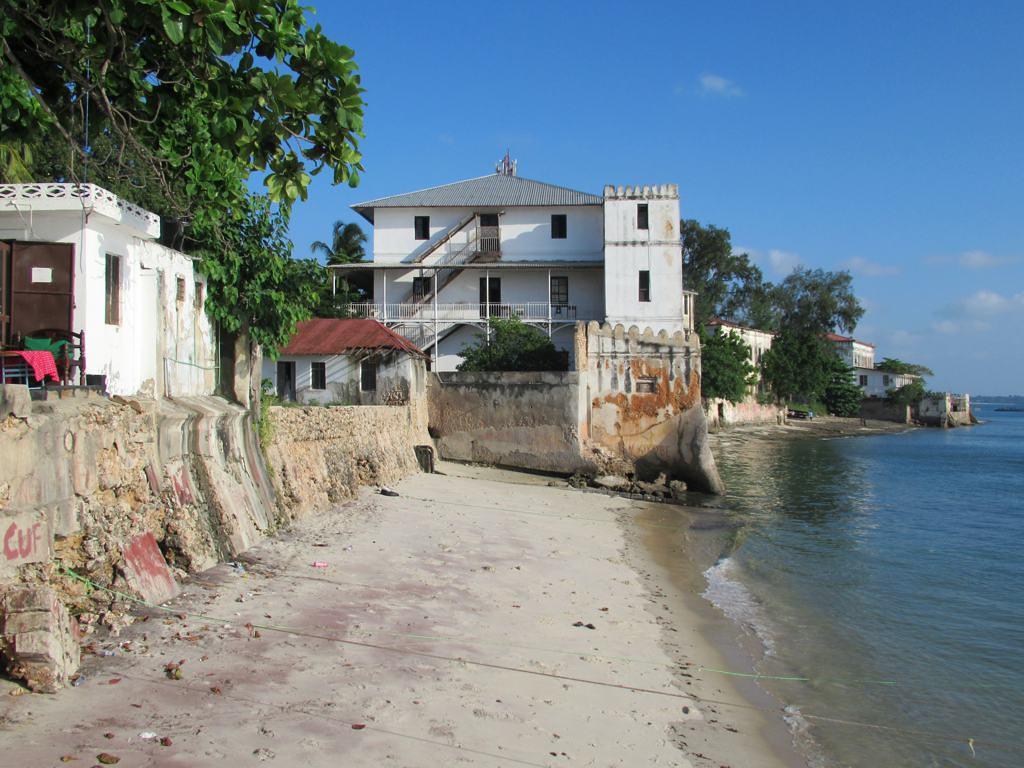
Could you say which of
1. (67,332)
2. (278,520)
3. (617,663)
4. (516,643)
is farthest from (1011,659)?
(67,332)

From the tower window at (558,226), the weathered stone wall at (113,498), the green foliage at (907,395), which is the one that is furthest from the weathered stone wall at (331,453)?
the green foliage at (907,395)

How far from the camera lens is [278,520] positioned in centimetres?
1178

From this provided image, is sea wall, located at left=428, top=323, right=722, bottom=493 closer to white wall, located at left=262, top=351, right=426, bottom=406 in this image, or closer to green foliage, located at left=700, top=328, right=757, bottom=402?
white wall, located at left=262, top=351, right=426, bottom=406

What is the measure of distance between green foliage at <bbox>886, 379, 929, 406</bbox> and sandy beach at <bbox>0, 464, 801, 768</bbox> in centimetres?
7827

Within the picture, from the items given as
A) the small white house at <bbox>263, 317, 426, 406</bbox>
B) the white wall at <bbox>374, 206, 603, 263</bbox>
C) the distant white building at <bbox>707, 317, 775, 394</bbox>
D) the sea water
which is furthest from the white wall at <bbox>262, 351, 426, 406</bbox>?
the distant white building at <bbox>707, 317, 775, 394</bbox>

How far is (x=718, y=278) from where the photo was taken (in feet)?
207

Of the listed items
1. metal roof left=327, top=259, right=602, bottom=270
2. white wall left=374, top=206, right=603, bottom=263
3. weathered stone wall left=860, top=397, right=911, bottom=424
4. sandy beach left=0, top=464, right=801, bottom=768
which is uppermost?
white wall left=374, top=206, right=603, bottom=263

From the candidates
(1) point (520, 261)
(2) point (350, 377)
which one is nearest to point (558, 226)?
(1) point (520, 261)

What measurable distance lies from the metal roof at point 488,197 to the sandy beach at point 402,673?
28910 millimetres

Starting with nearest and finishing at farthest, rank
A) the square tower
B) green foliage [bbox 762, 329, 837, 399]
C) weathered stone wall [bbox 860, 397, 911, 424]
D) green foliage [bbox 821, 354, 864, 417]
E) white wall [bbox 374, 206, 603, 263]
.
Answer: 1. the square tower
2. white wall [bbox 374, 206, 603, 263]
3. green foliage [bbox 762, 329, 837, 399]
4. green foliage [bbox 821, 354, 864, 417]
5. weathered stone wall [bbox 860, 397, 911, 424]

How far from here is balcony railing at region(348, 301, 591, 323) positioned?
37.7 m

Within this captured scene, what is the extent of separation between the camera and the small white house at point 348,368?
23.8 metres

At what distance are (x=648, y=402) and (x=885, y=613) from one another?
495 inches

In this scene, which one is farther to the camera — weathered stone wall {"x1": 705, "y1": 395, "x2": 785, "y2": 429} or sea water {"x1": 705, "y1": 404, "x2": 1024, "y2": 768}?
weathered stone wall {"x1": 705, "y1": 395, "x2": 785, "y2": 429}
